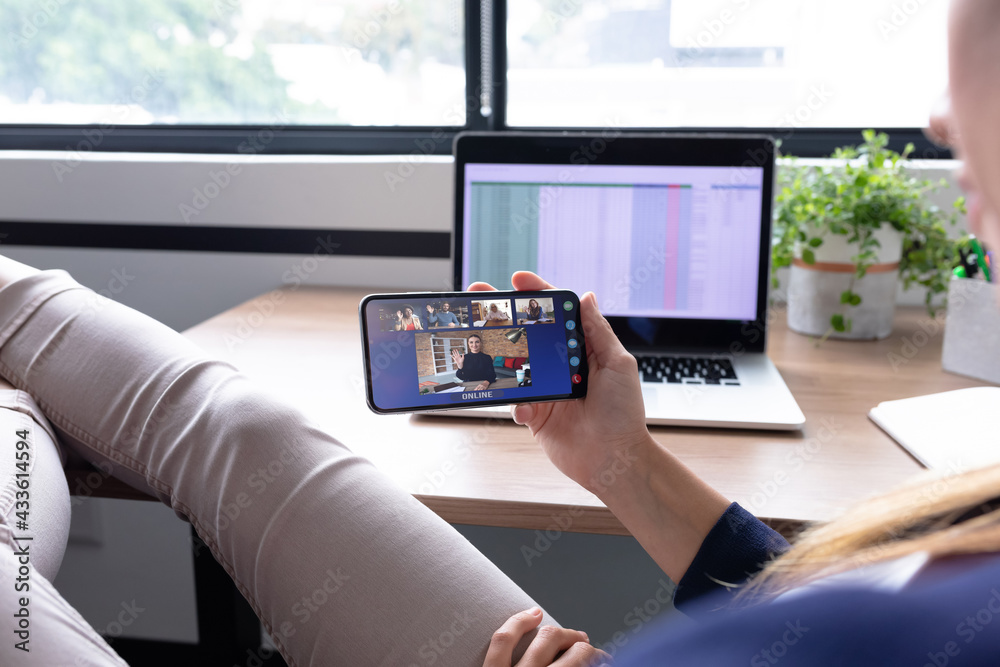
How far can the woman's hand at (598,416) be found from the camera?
752 mm

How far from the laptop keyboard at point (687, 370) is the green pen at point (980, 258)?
0.36m

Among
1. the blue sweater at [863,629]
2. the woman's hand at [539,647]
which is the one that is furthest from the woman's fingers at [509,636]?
the blue sweater at [863,629]

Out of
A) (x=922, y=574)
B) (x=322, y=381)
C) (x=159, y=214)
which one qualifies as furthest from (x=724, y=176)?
(x=159, y=214)

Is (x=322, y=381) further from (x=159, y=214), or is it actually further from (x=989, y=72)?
(x=989, y=72)

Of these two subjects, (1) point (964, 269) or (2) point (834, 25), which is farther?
(2) point (834, 25)

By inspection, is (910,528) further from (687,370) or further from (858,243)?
(858,243)

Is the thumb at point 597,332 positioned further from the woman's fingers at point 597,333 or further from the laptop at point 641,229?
the laptop at point 641,229

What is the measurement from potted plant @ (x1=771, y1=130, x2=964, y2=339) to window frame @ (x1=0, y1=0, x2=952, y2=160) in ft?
1.01

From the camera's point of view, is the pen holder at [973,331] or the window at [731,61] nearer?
the pen holder at [973,331]

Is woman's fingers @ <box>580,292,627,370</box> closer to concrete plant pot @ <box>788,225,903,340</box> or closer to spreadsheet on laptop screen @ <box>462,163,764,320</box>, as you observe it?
spreadsheet on laptop screen @ <box>462,163,764,320</box>

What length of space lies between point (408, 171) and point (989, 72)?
122cm

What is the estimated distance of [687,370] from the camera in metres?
1.04

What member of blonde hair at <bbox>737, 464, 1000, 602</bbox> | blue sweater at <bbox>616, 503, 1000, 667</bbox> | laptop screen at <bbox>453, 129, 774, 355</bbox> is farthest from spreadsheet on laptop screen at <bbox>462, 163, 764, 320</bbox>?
blue sweater at <bbox>616, 503, 1000, 667</bbox>

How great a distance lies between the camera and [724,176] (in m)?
1.07
